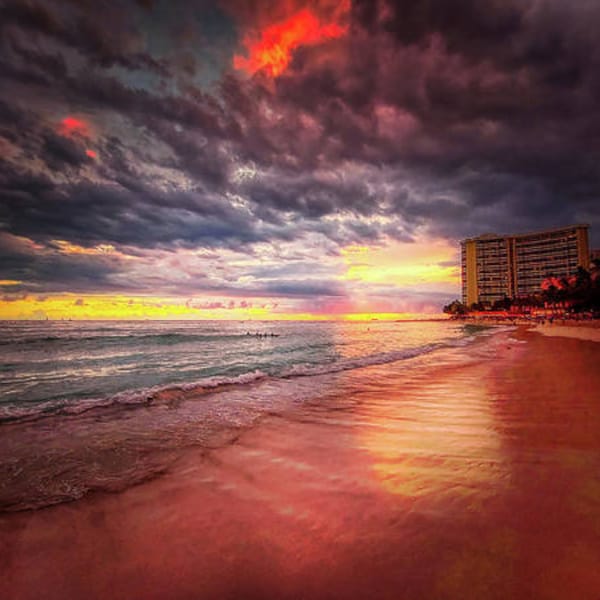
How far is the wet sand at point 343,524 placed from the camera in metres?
2.30

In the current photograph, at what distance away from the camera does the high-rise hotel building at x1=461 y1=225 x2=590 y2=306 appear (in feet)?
445

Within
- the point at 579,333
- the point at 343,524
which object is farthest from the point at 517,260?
the point at 343,524

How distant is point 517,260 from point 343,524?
182330 millimetres

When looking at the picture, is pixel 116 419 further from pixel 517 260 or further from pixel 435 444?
pixel 517 260

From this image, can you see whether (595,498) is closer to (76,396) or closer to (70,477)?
(70,477)

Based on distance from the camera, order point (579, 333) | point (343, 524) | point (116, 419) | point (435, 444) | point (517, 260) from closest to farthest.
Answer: point (343, 524) < point (435, 444) < point (116, 419) < point (579, 333) < point (517, 260)

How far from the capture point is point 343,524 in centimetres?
303

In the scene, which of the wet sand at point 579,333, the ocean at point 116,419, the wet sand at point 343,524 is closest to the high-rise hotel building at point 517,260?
the wet sand at point 579,333

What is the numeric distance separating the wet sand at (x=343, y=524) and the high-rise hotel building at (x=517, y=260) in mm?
169250

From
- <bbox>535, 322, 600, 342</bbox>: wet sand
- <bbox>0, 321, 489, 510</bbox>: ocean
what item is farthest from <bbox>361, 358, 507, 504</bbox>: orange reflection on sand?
<bbox>535, 322, 600, 342</bbox>: wet sand

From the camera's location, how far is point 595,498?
3271mm

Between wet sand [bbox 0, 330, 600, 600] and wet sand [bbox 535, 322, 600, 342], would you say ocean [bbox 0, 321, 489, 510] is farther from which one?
wet sand [bbox 535, 322, 600, 342]

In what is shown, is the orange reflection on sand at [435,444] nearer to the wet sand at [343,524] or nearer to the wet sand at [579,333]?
the wet sand at [343,524]

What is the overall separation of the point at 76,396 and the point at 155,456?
309 inches
